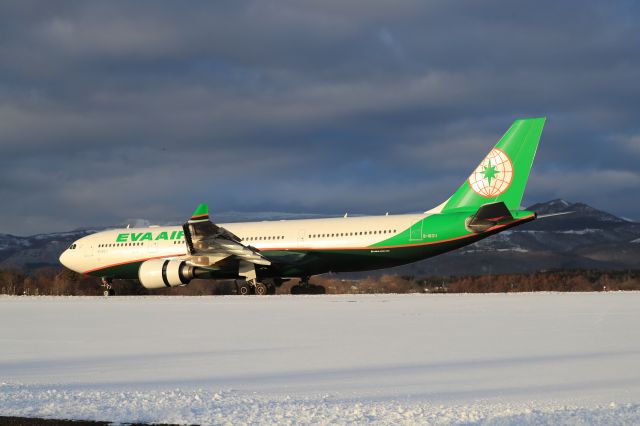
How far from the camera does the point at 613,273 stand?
35.0 meters

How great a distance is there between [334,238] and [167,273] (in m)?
Answer: 7.14

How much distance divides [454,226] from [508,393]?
21.0 m

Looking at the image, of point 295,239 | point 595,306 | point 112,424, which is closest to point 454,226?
point 295,239

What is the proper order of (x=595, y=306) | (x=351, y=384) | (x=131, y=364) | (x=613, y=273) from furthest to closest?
(x=613, y=273) < (x=595, y=306) < (x=131, y=364) < (x=351, y=384)

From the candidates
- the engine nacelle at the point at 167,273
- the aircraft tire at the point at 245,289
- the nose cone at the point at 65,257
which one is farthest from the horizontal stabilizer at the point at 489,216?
the nose cone at the point at 65,257

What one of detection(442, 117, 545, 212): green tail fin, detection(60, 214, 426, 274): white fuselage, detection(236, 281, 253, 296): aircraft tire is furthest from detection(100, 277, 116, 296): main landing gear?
detection(442, 117, 545, 212): green tail fin

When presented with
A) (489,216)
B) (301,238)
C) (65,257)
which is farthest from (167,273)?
(489,216)

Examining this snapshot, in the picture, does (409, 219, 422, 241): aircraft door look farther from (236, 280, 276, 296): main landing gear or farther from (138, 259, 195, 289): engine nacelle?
(138, 259, 195, 289): engine nacelle

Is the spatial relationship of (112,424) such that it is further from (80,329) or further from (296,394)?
(80,329)

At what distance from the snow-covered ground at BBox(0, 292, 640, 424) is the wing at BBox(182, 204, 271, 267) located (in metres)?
13.4

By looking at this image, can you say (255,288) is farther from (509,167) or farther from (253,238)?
(509,167)

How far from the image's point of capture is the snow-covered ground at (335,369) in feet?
21.7

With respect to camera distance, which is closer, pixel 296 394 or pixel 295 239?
pixel 296 394

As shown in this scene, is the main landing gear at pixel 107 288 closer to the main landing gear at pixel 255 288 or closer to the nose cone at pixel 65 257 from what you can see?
the nose cone at pixel 65 257
